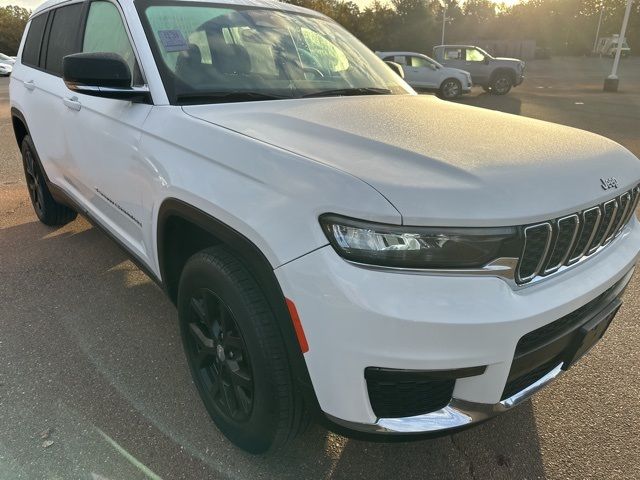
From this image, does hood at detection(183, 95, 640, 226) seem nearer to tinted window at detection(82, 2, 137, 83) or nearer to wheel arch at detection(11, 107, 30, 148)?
tinted window at detection(82, 2, 137, 83)

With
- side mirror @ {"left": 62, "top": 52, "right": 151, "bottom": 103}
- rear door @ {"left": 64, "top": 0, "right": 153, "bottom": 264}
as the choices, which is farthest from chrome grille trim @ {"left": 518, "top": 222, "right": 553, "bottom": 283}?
side mirror @ {"left": 62, "top": 52, "right": 151, "bottom": 103}

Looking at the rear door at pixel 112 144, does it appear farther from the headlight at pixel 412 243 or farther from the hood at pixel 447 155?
the headlight at pixel 412 243

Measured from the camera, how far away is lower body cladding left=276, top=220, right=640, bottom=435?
4.71 ft

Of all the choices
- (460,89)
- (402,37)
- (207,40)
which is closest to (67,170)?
(207,40)

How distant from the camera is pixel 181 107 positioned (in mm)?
2236

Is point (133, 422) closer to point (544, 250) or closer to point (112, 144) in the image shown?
point (112, 144)

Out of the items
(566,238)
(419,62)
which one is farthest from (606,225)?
(419,62)

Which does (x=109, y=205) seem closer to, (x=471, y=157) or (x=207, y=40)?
(x=207, y=40)

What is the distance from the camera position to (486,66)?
19.0 meters

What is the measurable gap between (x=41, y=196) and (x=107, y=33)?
A: 2174mm

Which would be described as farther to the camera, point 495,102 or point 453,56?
point 453,56

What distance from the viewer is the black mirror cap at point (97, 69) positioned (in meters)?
2.21

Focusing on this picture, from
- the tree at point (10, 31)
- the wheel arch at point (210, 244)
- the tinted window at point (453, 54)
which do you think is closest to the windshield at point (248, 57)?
the wheel arch at point (210, 244)

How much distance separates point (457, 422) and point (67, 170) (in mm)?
3077
